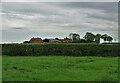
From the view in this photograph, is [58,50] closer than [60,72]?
No

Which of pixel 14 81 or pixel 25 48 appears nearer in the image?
pixel 14 81

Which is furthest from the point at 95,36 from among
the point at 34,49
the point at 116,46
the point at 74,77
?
the point at 74,77

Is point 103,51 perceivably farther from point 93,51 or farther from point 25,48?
point 25,48

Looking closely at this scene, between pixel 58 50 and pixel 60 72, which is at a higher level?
pixel 58 50

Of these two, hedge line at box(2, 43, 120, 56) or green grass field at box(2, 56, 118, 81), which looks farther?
hedge line at box(2, 43, 120, 56)

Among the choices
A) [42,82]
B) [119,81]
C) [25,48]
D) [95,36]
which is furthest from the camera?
[95,36]

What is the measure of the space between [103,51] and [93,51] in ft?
4.84

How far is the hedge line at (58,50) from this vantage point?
38688 millimetres

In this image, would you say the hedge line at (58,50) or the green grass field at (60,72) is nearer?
the green grass field at (60,72)

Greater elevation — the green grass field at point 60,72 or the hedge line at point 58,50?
the hedge line at point 58,50

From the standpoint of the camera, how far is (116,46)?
40125 millimetres

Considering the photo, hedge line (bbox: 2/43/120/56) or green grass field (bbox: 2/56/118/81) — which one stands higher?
hedge line (bbox: 2/43/120/56)

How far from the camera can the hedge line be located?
127ft

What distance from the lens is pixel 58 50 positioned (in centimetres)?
3972
